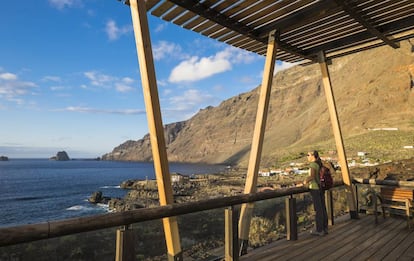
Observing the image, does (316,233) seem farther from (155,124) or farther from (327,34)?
(155,124)

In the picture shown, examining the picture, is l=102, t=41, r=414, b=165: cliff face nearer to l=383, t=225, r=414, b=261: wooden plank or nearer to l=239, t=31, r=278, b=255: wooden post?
l=383, t=225, r=414, b=261: wooden plank

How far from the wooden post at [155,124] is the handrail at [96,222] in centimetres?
19

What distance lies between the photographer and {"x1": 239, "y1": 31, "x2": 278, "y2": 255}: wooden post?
4148 millimetres

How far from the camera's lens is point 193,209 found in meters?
3.09

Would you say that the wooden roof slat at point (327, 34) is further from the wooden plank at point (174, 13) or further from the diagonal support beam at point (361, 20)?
the wooden plank at point (174, 13)

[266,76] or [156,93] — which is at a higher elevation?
[266,76]

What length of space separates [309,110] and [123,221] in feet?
360

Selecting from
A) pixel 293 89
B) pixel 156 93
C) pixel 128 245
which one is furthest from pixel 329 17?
pixel 293 89

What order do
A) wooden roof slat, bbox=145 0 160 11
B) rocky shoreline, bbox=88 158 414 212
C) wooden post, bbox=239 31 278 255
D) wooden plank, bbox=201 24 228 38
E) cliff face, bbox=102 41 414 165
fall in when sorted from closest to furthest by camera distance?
1. wooden roof slat, bbox=145 0 160 11
2. wooden post, bbox=239 31 278 255
3. wooden plank, bbox=201 24 228 38
4. rocky shoreline, bbox=88 158 414 212
5. cliff face, bbox=102 41 414 165

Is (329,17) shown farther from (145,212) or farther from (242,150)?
(242,150)

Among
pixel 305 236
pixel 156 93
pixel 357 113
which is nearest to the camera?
pixel 156 93

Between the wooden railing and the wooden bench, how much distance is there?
3.03 m

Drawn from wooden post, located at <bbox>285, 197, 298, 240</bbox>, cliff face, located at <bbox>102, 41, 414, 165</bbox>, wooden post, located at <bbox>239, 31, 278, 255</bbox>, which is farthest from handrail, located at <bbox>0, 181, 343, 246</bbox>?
cliff face, located at <bbox>102, 41, 414, 165</bbox>

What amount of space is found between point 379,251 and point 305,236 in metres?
1.16
